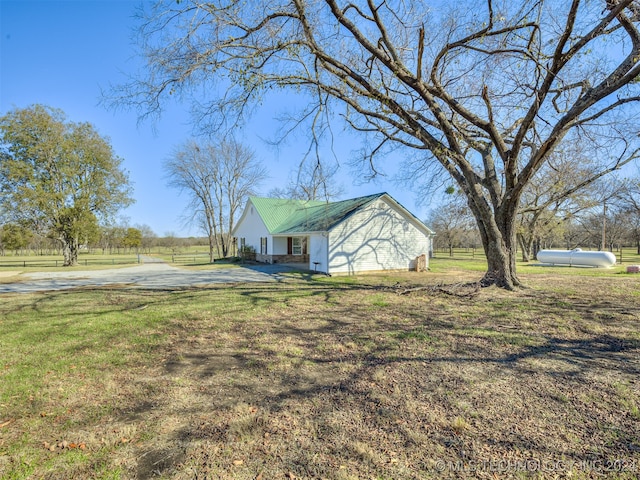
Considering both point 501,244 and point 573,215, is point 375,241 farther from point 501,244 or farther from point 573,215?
point 573,215

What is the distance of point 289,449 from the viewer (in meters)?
2.51

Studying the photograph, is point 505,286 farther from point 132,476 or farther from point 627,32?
point 132,476

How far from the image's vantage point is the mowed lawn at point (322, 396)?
2365 mm

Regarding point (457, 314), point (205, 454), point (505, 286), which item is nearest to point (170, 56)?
point (205, 454)

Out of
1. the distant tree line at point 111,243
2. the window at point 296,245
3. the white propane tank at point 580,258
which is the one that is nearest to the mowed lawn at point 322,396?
the window at point 296,245

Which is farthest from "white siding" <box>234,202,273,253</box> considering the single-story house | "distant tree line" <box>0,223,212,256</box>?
"distant tree line" <box>0,223,212,256</box>

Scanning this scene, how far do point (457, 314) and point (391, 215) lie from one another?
11513mm

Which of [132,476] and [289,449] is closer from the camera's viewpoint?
[132,476]

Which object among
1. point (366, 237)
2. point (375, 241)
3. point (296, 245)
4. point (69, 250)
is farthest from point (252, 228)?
point (69, 250)

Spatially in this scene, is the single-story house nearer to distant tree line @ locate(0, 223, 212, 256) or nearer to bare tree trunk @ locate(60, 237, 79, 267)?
bare tree trunk @ locate(60, 237, 79, 267)

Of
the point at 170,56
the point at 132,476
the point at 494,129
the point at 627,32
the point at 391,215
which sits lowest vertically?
the point at 132,476

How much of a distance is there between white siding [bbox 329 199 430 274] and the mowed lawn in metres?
9.77

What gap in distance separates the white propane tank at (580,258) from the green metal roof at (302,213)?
14895 mm

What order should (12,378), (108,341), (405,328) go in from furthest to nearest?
(405,328)
(108,341)
(12,378)
